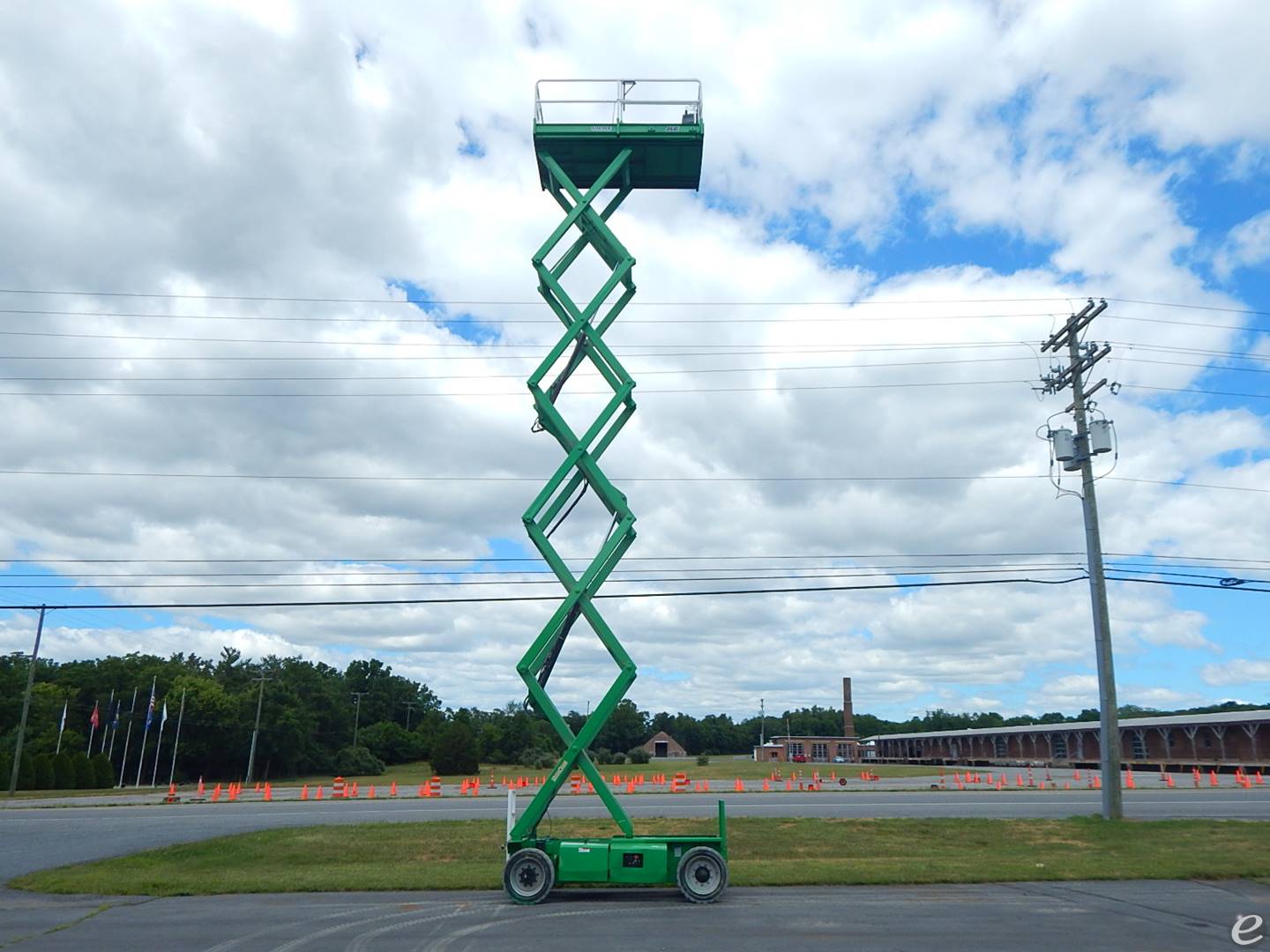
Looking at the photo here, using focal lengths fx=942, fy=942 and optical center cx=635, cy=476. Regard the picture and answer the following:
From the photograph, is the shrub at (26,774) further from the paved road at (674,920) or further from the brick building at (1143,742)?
the brick building at (1143,742)

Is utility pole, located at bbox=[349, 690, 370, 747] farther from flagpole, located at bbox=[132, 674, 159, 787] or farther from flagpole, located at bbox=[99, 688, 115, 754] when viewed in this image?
flagpole, located at bbox=[99, 688, 115, 754]

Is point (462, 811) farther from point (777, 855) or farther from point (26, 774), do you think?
point (26, 774)

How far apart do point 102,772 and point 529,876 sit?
63628mm

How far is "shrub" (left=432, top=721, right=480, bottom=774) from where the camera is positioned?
72.8 meters

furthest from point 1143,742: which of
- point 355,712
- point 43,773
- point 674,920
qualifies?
point 355,712

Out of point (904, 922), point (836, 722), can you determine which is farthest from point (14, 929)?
point (836, 722)

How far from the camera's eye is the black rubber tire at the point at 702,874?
13.6 m

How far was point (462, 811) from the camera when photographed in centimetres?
3206

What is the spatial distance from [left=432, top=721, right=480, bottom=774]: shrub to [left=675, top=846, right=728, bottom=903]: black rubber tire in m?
62.2

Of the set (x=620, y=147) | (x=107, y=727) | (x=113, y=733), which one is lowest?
(x=113, y=733)

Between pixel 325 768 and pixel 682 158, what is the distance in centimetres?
8248

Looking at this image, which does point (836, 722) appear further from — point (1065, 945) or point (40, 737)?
point (1065, 945)

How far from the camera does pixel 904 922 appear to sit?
1220 centimetres

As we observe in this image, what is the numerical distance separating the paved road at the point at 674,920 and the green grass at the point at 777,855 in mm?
1042
